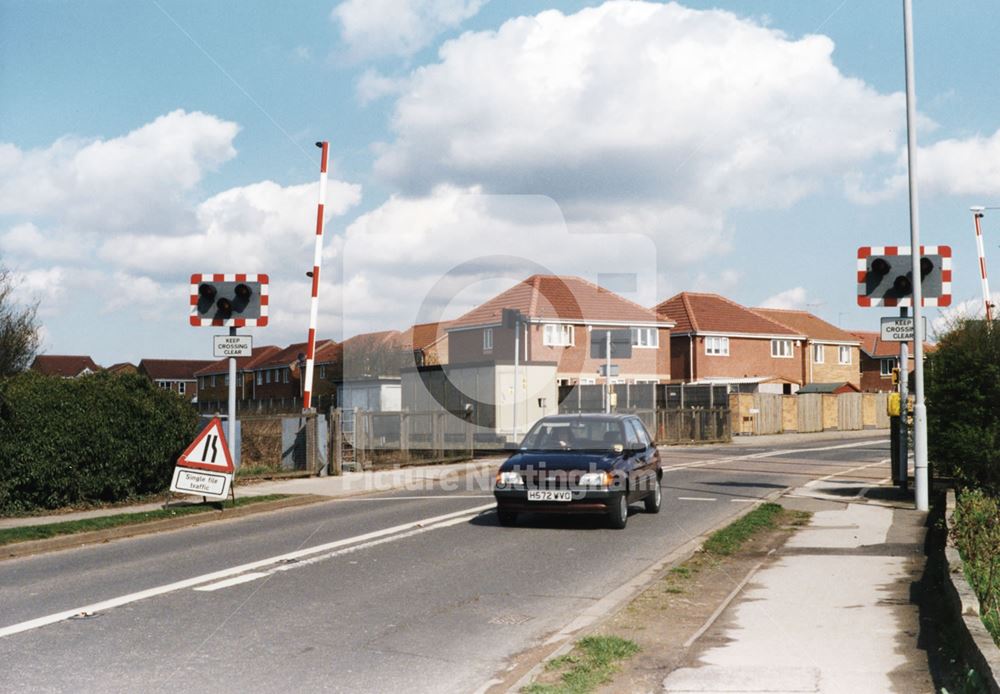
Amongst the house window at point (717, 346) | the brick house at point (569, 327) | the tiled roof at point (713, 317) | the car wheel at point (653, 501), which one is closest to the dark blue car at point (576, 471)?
the car wheel at point (653, 501)

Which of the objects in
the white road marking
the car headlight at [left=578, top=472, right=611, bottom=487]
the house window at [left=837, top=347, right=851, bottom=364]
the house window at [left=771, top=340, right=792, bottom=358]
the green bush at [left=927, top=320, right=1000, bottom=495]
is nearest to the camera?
the white road marking

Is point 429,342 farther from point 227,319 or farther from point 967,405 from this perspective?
point 967,405

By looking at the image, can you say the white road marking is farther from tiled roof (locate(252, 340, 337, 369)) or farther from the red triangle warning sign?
tiled roof (locate(252, 340, 337, 369))

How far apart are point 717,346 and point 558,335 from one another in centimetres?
1354

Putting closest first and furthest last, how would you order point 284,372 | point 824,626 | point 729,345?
point 824,626 → point 729,345 → point 284,372

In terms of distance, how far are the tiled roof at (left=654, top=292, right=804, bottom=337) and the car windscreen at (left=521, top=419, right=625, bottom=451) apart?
5016 cm

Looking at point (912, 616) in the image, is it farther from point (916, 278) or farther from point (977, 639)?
point (916, 278)

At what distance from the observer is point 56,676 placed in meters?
6.17

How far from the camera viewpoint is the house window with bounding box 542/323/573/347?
56094mm

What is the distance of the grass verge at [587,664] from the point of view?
5793 mm

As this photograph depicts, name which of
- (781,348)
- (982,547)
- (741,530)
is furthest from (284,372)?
(982,547)

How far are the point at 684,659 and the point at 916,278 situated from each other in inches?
402

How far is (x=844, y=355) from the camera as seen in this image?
75.3 metres

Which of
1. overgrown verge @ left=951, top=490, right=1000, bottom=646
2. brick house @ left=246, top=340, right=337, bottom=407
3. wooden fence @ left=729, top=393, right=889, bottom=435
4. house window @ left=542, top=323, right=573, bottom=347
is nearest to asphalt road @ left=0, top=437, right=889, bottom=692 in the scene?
overgrown verge @ left=951, top=490, right=1000, bottom=646
